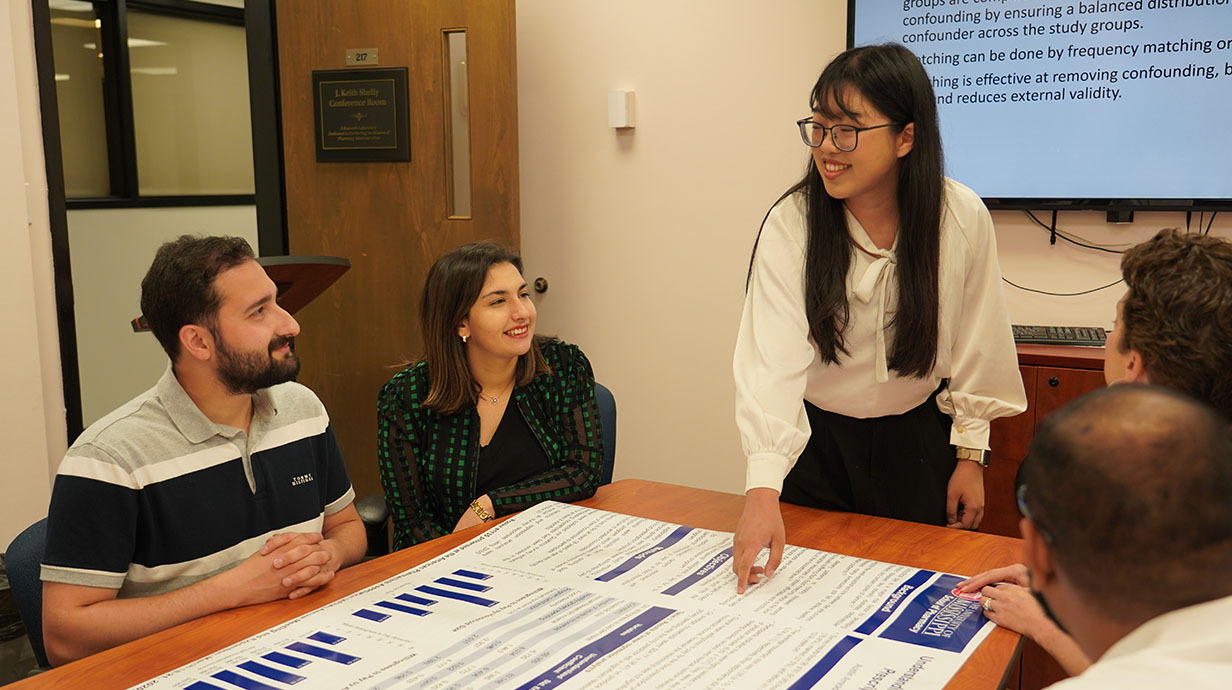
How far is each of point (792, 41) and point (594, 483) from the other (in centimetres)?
208

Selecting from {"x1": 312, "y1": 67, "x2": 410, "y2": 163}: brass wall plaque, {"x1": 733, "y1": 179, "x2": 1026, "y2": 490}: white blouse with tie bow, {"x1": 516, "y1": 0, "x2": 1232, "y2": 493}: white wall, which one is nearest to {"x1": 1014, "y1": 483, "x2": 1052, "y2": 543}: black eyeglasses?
{"x1": 733, "y1": 179, "x2": 1026, "y2": 490}: white blouse with tie bow

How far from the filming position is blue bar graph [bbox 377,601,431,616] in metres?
1.45

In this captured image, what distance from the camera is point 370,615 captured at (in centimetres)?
145

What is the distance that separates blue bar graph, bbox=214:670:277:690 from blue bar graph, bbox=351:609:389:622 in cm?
21

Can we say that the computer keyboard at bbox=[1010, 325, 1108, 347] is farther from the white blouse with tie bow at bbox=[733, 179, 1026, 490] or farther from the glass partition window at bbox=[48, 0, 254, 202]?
the glass partition window at bbox=[48, 0, 254, 202]

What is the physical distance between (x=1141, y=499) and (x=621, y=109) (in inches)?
131

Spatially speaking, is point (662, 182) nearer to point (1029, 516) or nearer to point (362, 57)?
point (362, 57)

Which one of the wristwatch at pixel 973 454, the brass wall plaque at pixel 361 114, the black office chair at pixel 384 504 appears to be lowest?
the black office chair at pixel 384 504

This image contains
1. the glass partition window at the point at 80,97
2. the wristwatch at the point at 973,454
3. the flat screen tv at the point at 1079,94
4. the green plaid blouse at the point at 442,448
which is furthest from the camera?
the glass partition window at the point at 80,97

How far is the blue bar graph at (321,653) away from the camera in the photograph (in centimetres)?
130

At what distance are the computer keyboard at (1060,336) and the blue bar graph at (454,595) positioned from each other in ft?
6.55

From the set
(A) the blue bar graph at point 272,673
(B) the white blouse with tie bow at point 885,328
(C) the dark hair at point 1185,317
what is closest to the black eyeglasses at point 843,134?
(B) the white blouse with tie bow at point 885,328

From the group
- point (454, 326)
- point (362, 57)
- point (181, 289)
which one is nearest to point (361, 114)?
point (362, 57)

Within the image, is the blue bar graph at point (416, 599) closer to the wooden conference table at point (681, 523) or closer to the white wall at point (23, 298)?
the wooden conference table at point (681, 523)
